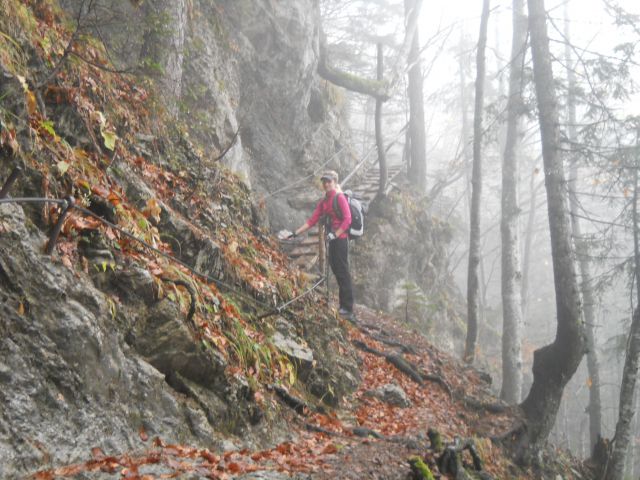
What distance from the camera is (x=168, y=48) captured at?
7.56 m

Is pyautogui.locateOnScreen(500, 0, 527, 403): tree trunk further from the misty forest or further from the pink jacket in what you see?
the pink jacket

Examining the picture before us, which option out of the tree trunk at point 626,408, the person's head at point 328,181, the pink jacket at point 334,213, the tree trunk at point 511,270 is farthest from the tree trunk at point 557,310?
the person's head at point 328,181

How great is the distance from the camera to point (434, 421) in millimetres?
7281

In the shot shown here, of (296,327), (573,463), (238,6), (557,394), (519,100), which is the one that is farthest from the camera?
(238,6)

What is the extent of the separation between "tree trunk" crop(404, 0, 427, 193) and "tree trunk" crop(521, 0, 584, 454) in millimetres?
9751

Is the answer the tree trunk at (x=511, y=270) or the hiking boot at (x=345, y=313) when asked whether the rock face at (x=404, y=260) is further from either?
the hiking boot at (x=345, y=313)

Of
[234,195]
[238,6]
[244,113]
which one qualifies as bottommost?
[234,195]

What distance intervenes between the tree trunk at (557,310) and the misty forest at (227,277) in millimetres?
36

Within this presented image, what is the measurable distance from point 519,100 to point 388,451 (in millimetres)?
9113

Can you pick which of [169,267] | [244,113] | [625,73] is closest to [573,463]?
[625,73]

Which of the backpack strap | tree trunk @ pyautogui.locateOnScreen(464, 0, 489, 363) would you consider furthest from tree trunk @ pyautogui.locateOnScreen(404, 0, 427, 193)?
the backpack strap

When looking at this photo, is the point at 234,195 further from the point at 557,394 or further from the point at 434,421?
the point at 557,394

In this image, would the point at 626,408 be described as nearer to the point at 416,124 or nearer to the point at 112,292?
the point at 112,292

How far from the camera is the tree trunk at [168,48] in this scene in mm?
7344
